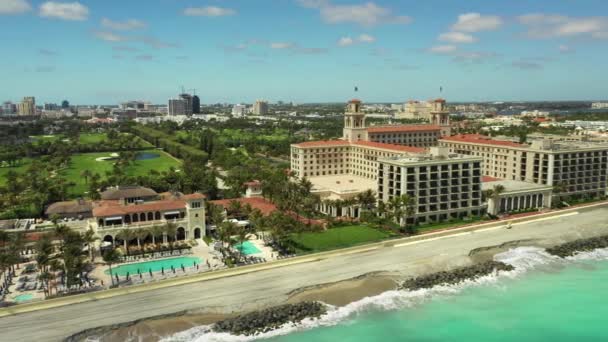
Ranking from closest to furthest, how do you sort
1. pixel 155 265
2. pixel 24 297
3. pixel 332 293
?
pixel 24 297, pixel 332 293, pixel 155 265

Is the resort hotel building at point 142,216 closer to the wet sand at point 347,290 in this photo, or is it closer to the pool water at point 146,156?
the wet sand at point 347,290

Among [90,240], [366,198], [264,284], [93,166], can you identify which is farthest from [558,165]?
[93,166]

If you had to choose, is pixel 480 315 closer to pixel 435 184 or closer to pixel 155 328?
pixel 435 184

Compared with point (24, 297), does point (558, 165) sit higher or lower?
higher

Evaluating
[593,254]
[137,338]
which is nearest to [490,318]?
[593,254]

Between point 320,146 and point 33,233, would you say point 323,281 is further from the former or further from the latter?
point 320,146

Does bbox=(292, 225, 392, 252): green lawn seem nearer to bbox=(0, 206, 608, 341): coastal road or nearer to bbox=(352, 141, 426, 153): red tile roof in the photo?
bbox=(0, 206, 608, 341): coastal road

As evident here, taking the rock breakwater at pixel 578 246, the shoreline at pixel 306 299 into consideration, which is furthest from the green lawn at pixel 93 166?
the rock breakwater at pixel 578 246
